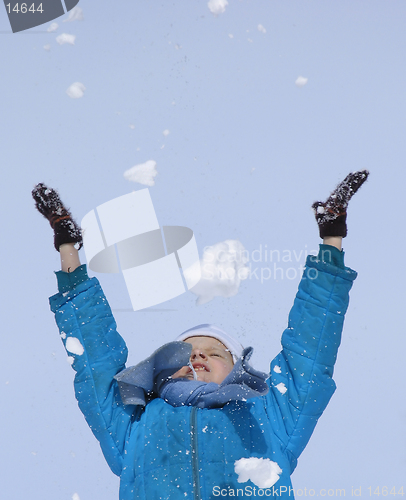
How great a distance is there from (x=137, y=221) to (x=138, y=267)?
1.21 ft

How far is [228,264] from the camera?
194 inches

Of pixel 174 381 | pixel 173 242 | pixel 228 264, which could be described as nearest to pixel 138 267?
pixel 173 242

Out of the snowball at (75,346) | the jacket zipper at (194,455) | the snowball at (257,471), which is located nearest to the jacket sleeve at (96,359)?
the snowball at (75,346)

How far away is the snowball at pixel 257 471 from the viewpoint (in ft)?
9.58

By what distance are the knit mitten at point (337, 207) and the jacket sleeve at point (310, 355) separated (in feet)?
0.82

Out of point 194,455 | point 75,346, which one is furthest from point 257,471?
point 75,346

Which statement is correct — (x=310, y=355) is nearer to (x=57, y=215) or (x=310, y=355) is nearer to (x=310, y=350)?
(x=310, y=350)

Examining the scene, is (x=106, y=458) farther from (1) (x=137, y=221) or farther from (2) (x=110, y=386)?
(1) (x=137, y=221)

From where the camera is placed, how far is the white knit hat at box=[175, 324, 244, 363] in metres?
4.02

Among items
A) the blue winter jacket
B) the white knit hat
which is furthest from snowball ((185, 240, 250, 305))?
the blue winter jacket

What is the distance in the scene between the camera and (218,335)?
405cm

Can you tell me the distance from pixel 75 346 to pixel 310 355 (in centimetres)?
137

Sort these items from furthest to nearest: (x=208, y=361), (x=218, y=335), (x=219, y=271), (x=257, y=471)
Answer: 1. (x=219, y=271)
2. (x=218, y=335)
3. (x=208, y=361)
4. (x=257, y=471)

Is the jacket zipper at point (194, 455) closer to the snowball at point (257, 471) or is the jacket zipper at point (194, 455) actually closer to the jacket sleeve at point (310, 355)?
the snowball at point (257, 471)
